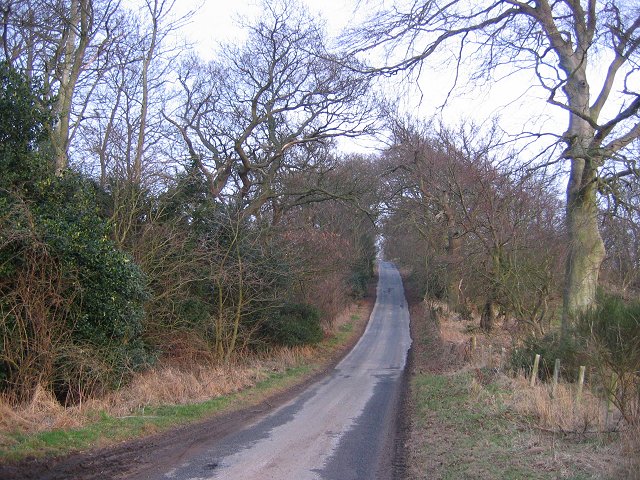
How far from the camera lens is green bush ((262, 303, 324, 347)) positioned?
73.9ft

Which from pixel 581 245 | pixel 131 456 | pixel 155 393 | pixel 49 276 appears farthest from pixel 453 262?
pixel 131 456

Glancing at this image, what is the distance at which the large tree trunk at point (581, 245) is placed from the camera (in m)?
12.8

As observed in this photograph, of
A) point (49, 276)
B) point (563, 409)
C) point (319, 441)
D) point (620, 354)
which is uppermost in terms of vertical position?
point (49, 276)

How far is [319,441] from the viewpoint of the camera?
390 inches

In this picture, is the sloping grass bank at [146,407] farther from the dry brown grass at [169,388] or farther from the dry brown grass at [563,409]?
the dry brown grass at [563,409]

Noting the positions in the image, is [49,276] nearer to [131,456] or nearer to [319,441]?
[131,456]

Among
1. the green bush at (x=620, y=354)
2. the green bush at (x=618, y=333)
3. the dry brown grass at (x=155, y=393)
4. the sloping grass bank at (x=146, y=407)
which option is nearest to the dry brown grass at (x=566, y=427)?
the green bush at (x=620, y=354)

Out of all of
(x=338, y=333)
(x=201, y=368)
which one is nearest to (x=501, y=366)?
(x=201, y=368)

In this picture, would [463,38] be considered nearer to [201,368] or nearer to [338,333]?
[201,368]

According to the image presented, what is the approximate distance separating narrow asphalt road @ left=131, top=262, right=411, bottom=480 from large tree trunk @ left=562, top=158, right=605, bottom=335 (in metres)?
4.82

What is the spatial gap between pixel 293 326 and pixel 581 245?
12.5 m

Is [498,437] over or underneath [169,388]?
over

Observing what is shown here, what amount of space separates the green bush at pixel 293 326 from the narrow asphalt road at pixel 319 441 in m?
3.20

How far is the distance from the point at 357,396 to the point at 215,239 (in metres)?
6.92
